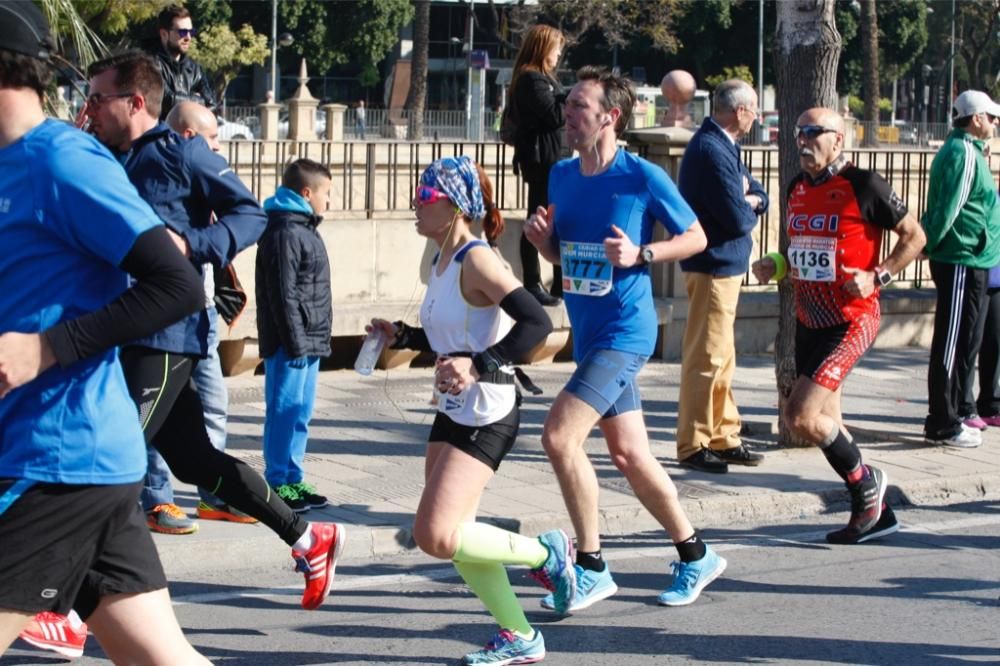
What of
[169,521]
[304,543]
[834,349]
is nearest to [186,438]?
[304,543]

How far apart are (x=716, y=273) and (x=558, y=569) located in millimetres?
3377

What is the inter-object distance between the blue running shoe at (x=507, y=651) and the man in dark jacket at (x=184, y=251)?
74 centimetres

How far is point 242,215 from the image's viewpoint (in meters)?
6.02

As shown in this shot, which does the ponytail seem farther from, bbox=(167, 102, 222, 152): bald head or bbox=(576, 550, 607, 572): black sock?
bbox=(167, 102, 222, 152): bald head

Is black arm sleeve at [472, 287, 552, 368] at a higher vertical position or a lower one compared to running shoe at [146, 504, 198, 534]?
higher

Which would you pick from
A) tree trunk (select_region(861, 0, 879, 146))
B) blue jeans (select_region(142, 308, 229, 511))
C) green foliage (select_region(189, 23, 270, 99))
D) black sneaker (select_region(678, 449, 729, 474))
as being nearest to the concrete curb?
blue jeans (select_region(142, 308, 229, 511))

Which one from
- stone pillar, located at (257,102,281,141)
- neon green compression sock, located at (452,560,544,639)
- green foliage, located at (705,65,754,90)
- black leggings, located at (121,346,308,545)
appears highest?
green foliage, located at (705,65,754,90)

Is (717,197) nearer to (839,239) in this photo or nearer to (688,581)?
(839,239)

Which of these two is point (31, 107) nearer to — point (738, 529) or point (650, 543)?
point (650, 543)

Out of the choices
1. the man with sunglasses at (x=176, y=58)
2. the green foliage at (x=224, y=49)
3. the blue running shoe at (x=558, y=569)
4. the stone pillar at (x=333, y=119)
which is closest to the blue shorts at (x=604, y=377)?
the blue running shoe at (x=558, y=569)

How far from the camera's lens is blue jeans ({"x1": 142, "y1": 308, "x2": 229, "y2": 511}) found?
7.17 metres

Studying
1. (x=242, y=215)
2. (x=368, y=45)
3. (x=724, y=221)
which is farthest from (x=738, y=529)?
(x=368, y=45)

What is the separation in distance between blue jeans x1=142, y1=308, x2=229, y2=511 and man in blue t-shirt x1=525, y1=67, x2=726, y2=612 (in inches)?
70.9

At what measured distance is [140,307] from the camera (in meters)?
3.43
